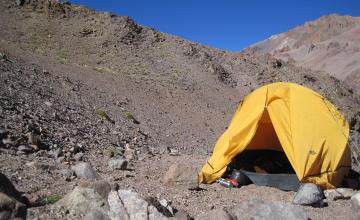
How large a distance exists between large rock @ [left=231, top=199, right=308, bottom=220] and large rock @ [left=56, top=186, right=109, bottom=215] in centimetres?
203

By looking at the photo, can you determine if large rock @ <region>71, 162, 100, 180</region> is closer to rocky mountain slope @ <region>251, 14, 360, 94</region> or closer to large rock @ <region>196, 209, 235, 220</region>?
large rock @ <region>196, 209, 235, 220</region>

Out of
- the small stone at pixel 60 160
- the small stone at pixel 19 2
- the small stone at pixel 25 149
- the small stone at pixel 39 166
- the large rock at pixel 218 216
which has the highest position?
the small stone at pixel 19 2

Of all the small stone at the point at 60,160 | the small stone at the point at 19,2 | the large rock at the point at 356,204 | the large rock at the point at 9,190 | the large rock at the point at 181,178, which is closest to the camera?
the large rock at the point at 9,190

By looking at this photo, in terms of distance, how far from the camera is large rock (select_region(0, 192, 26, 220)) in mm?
4656

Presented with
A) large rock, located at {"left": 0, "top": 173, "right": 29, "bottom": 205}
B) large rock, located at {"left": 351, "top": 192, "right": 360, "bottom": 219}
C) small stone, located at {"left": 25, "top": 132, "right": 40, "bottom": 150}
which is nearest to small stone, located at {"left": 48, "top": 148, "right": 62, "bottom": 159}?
small stone, located at {"left": 25, "top": 132, "right": 40, "bottom": 150}

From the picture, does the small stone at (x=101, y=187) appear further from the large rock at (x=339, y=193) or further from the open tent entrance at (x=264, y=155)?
the large rock at (x=339, y=193)

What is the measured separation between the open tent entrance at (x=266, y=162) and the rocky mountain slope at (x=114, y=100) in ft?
1.07

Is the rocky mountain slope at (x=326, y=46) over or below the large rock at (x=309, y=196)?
over

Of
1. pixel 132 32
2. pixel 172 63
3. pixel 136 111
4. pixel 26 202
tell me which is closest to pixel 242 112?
pixel 26 202

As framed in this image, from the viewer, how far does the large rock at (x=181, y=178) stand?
7738 mm

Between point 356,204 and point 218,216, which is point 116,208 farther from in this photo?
point 356,204

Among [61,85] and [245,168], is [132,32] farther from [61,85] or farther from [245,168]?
[245,168]

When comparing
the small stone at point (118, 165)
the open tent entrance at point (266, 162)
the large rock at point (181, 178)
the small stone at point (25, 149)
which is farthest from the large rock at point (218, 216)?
the small stone at point (25, 149)

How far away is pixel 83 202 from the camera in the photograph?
5.42m
